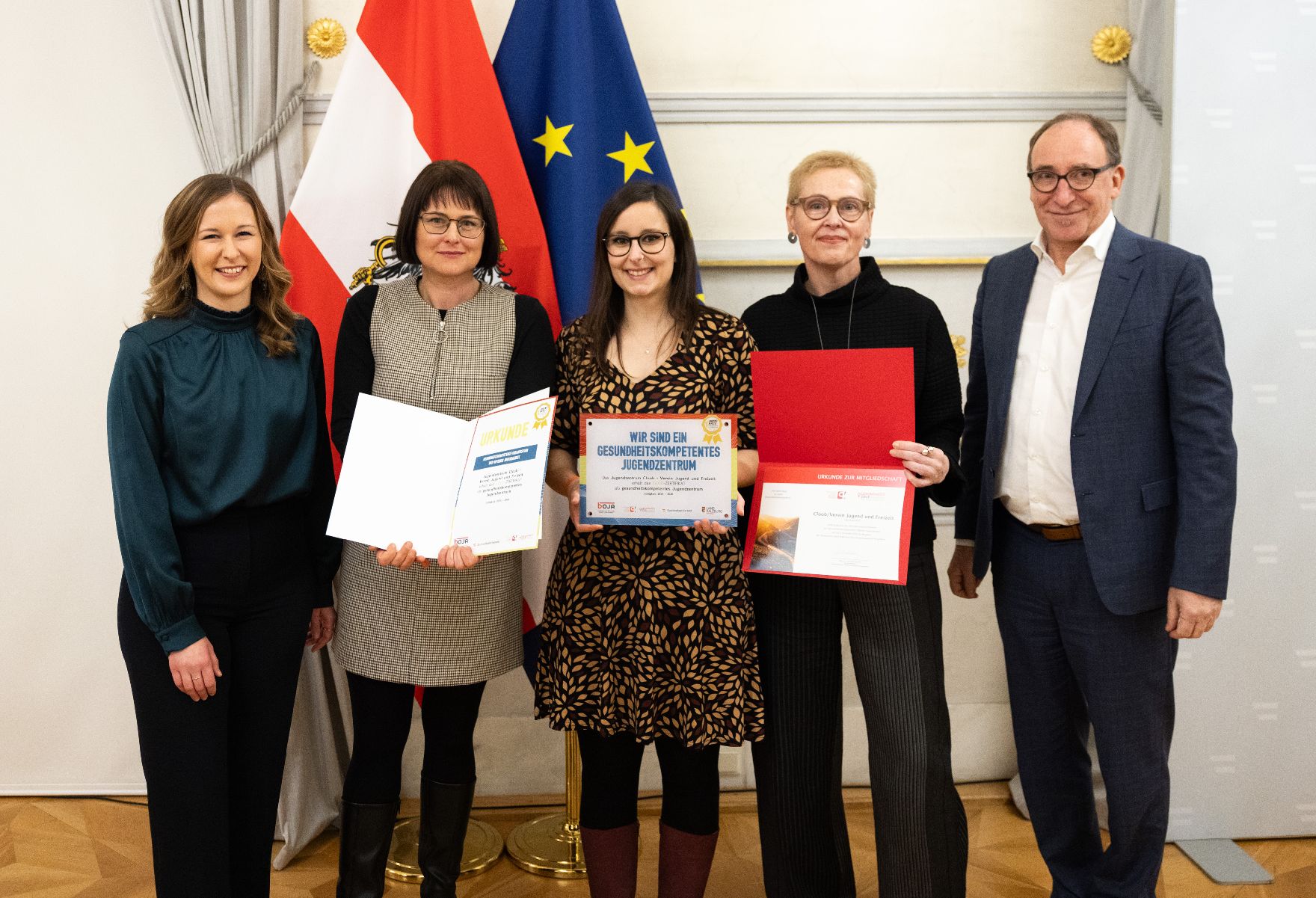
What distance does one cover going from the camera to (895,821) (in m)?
1.92

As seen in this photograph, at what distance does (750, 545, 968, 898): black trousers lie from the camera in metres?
1.90

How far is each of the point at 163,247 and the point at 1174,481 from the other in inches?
81.6

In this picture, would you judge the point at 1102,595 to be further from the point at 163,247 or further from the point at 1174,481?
the point at 163,247

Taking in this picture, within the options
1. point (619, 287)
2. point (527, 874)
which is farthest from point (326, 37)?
point (527, 874)

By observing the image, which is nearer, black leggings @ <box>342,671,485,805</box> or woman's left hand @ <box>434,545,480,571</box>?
woman's left hand @ <box>434,545,480,571</box>

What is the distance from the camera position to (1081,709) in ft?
6.99

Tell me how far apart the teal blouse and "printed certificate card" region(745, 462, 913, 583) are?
93 cm

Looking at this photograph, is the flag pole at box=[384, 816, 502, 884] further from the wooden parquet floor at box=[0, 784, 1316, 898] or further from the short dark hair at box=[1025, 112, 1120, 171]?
the short dark hair at box=[1025, 112, 1120, 171]

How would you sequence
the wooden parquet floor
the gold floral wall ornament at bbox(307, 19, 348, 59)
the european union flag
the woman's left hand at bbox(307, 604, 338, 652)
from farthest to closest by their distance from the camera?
the gold floral wall ornament at bbox(307, 19, 348, 59) → the european union flag → the wooden parquet floor → the woman's left hand at bbox(307, 604, 338, 652)

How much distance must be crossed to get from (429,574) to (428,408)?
1.14 feet

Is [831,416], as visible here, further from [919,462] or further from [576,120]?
[576,120]

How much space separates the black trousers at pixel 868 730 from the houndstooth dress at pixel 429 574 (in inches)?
24.0

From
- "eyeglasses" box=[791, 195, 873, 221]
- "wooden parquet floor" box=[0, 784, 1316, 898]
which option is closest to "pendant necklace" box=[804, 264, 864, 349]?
"eyeglasses" box=[791, 195, 873, 221]

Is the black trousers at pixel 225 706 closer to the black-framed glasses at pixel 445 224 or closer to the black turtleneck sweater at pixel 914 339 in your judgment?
the black-framed glasses at pixel 445 224
